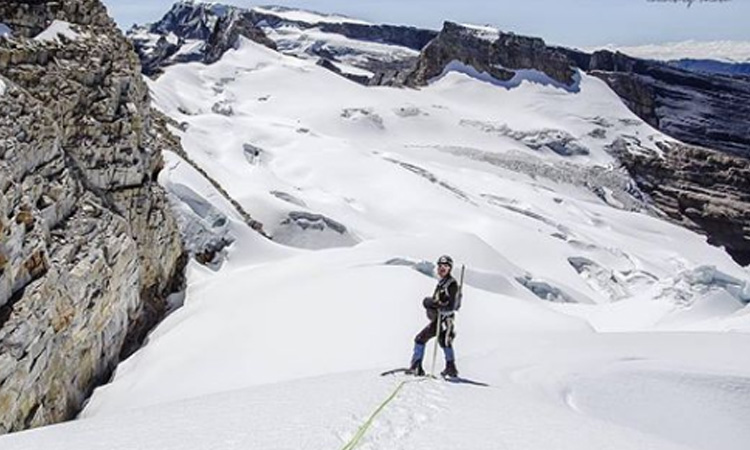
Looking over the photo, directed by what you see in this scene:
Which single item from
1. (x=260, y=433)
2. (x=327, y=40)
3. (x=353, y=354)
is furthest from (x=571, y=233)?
(x=327, y=40)

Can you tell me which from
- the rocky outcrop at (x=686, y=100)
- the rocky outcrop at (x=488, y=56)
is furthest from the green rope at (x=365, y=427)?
the rocky outcrop at (x=686, y=100)

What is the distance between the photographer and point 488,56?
94.0 metres

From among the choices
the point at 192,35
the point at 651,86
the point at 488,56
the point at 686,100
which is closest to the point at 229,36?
the point at 488,56

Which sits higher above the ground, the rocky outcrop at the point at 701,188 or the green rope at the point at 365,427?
the green rope at the point at 365,427

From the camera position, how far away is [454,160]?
67375mm

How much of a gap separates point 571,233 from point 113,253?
117 feet

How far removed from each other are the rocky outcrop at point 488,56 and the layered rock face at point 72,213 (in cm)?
7381

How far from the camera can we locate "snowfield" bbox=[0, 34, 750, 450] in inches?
329

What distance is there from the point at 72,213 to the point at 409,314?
7.49 metres

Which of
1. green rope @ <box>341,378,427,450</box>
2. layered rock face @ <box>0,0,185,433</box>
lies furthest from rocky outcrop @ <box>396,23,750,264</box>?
green rope @ <box>341,378,427,450</box>

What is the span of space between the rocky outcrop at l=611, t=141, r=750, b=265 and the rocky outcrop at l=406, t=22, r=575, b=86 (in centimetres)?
1608

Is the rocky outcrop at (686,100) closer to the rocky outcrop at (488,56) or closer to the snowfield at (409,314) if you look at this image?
the rocky outcrop at (488,56)

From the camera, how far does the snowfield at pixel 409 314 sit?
27.4 ft

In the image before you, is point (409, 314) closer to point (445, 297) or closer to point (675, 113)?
point (445, 297)
